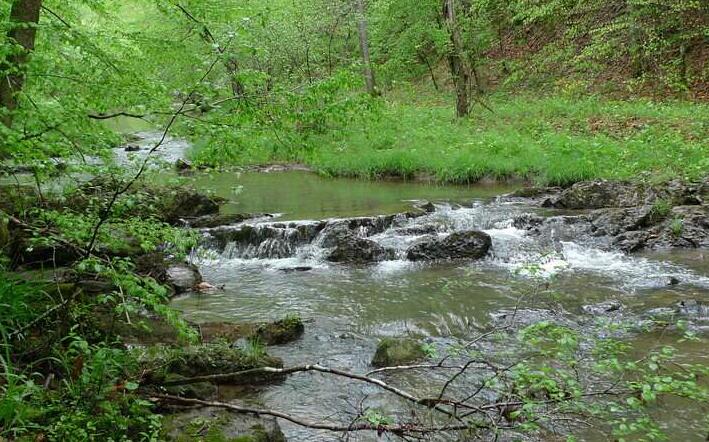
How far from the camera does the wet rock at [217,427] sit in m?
3.89

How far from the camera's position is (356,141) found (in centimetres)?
2019

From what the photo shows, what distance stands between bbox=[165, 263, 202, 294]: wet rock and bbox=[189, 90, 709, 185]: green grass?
147 inches

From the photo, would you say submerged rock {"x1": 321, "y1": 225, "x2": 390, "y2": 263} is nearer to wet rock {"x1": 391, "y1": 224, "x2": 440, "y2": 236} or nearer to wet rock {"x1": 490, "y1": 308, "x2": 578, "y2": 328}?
wet rock {"x1": 391, "y1": 224, "x2": 440, "y2": 236}

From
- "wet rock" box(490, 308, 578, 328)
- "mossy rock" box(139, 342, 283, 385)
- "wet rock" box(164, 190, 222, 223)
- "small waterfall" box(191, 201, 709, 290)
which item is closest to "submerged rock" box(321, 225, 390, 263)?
"small waterfall" box(191, 201, 709, 290)

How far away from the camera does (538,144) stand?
1681cm

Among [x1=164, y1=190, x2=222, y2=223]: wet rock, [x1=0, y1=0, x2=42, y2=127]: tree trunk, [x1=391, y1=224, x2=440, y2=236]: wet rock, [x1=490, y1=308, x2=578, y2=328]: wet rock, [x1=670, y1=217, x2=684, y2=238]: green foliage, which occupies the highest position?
[x1=0, y1=0, x2=42, y2=127]: tree trunk

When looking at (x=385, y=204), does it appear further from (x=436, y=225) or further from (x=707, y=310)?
(x=707, y=310)

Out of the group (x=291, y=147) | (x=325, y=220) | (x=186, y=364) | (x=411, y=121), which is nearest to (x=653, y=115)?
(x=411, y=121)

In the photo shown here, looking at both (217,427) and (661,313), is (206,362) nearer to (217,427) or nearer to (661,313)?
(217,427)

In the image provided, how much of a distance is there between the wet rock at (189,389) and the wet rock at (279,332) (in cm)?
163

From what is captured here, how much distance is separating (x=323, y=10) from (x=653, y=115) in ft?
43.3

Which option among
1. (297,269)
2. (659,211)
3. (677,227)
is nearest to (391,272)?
(297,269)

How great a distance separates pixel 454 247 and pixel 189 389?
261 inches

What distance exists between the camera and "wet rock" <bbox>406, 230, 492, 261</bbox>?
1036 cm
